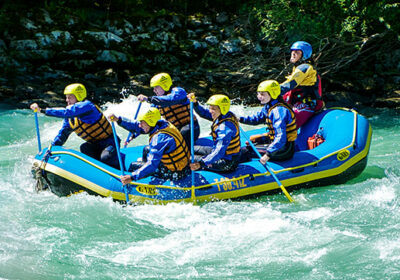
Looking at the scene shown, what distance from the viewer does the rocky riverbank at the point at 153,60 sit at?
12492mm

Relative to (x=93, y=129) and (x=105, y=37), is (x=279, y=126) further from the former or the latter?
(x=105, y=37)

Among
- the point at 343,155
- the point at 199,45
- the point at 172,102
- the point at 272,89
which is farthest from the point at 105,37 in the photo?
the point at 343,155

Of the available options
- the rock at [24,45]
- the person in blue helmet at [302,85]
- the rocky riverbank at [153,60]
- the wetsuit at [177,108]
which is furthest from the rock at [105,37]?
the person in blue helmet at [302,85]

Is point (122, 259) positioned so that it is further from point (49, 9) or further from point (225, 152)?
point (49, 9)

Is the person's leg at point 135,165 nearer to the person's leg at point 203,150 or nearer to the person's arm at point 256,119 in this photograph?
the person's leg at point 203,150

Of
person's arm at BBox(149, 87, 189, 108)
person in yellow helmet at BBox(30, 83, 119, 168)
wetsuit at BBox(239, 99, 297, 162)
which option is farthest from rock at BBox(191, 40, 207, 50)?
person in yellow helmet at BBox(30, 83, 119, 168)

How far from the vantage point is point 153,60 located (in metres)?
14.3

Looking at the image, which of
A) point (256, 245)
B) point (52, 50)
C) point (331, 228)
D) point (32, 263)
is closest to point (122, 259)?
point (32, 263)

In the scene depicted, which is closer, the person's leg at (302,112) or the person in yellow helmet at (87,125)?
the person in yellow helmet at (87,125)

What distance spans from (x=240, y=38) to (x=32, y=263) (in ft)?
35.2

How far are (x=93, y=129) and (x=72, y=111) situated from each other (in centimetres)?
45

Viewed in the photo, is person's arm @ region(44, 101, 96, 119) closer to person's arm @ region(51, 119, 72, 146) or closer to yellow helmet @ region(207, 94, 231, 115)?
person's arm @ region(51, 119, 72, 146)

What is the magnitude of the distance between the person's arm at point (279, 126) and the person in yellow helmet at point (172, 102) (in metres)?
1.18

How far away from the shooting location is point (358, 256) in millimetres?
4727
